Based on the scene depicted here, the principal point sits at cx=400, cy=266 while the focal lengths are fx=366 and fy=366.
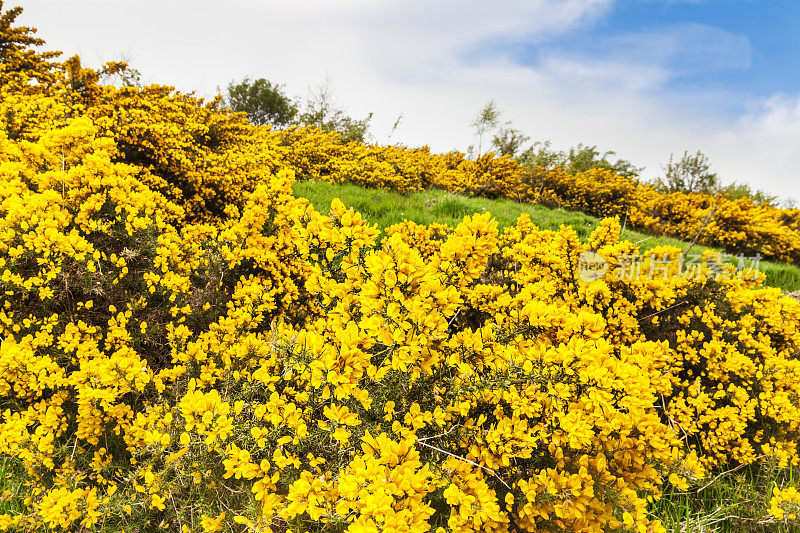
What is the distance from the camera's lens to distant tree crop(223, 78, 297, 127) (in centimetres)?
2517

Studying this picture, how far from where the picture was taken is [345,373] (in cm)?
136

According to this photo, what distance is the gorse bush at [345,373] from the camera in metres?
1.45

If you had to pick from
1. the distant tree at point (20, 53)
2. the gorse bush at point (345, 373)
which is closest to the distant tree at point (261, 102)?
the distant tree at point (20, 53)

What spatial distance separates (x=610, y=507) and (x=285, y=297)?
245 cm

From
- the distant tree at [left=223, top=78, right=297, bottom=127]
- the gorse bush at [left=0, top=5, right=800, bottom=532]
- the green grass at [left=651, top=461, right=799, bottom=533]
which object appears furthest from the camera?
the distant tree at [left=223, top=78, right=297, bottom=127]

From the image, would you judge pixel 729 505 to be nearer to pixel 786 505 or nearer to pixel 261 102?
pixel 786 505

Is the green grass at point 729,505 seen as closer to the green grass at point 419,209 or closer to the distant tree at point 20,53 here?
the green grass at point 419,209

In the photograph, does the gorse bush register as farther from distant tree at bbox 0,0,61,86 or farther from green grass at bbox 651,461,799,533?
distant tree at bbox 0,0,61,86

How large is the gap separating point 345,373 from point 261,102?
94.2ft

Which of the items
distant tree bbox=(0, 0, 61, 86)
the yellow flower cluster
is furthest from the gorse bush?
distant tree bbox=(0, 0, 61, 86)

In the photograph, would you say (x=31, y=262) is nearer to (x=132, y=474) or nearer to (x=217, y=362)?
(x=217, y=362)

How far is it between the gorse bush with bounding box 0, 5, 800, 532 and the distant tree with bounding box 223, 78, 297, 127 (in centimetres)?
2481

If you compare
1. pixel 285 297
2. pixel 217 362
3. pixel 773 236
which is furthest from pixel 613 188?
pixel 217 362

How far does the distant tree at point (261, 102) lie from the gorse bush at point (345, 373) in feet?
81.4
